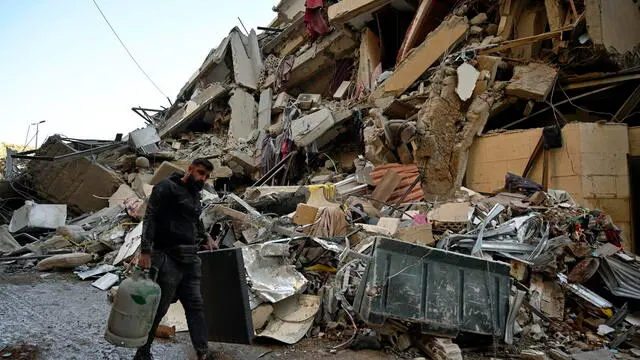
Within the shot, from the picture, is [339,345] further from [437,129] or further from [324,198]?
[437,129]

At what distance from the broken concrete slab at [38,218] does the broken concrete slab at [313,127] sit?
17.4 ft

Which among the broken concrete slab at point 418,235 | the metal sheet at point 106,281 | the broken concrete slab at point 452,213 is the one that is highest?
the broken concrete slab at point 452,213

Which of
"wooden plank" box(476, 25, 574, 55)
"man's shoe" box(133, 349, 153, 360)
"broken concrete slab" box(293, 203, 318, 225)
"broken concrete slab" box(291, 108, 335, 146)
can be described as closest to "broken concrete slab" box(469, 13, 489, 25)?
"wooden plank" box(476, 25, 574, 55)

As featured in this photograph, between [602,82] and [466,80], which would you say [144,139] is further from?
[602,82]

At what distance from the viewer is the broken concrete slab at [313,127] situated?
370 inches

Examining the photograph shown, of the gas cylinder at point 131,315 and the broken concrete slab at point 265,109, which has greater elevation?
the broken concrete slab at point 265,109

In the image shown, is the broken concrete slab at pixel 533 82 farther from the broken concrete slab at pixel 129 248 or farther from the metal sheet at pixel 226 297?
the broken concrete slab at pixel 129 248

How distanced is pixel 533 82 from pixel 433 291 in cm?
536

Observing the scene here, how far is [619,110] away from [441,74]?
296cm

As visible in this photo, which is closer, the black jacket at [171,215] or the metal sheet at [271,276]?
the black jacket at [171,215]

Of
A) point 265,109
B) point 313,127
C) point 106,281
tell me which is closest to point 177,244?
point 106,281

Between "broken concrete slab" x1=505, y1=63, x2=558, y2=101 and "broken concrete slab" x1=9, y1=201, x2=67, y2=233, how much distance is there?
9202 millimetres

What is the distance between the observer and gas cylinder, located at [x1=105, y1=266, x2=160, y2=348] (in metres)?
2.46

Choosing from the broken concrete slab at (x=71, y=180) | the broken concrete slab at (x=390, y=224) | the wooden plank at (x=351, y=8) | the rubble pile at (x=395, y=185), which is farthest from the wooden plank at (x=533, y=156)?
the broken concrete slab at (x=71, y=180)
